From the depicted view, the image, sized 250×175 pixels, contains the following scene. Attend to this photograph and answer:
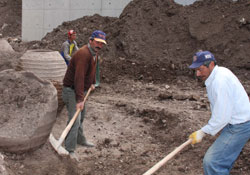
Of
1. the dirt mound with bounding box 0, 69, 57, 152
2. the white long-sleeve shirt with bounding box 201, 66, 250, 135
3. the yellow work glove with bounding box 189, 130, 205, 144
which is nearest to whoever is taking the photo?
the white long-sleeve shirt with bounding box 201, 66, 250, 135

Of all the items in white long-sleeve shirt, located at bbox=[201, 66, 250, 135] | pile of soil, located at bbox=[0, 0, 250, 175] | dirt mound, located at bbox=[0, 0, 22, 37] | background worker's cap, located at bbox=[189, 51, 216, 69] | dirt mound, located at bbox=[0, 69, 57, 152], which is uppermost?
background worker's cap, located at bbox=[189, 51, 216, 69]

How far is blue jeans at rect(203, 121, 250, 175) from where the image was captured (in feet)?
11.1

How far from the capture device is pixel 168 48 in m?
11.0

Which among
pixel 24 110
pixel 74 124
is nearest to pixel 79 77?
pixel 74 124

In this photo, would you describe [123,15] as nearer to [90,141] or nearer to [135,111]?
[135,111]

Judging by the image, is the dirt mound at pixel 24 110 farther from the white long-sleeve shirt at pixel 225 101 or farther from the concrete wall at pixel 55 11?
the concrete wall at pixel 55 11

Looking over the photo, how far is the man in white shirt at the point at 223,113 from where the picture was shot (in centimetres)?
318

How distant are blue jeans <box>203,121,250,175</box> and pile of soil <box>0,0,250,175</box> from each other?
114 cm

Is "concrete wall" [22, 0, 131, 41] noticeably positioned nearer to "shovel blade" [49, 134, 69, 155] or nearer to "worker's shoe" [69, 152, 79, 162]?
"worker's shoe" [69, 152, 79, 162]

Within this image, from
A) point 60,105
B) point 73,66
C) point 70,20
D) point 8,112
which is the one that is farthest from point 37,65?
point 70,20

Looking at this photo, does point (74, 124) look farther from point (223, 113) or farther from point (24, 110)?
point (223, 113)

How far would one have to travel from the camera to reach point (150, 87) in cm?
860

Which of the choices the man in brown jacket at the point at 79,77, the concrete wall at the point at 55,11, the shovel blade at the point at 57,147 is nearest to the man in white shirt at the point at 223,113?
the man in brown jacket at the point at 79,77

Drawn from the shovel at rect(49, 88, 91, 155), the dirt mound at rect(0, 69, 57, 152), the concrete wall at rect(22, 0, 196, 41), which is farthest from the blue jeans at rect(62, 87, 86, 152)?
the concrete wall at rect(22, 0, 196, 41)
